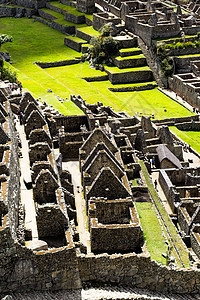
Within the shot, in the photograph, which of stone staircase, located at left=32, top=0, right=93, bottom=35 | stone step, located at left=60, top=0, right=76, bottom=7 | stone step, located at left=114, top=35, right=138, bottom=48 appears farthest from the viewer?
stone step, located at left=60, top=0, right=76, bottom=7

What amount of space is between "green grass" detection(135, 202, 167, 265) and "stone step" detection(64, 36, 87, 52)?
7089 centimetres

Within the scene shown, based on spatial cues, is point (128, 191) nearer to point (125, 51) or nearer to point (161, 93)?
point (161, 93)

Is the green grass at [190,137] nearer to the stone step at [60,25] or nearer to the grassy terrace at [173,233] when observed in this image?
the grassy terrace at [173,233]

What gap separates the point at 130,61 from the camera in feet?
320

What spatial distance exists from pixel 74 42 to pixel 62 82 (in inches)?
913

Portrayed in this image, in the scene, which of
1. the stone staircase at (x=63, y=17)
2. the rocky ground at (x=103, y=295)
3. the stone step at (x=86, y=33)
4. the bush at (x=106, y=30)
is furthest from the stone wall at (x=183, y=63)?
the rocky ground at (x=103, y=295)

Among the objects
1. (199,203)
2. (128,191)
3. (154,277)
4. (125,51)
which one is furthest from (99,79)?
(154,277)

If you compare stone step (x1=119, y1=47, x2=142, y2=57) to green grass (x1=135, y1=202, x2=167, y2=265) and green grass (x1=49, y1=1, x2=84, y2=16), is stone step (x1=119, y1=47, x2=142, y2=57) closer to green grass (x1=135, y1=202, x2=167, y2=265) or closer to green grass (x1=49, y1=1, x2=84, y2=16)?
green grass (x1=49, y1=1, x2=84, y2=16)

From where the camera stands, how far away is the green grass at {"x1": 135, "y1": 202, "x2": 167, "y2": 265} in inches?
1350

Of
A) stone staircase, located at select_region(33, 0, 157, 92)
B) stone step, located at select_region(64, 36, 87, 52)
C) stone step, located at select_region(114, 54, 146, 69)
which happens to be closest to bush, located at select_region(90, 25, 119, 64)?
stone staircase, located at select_region(33, 0, 157, 92)

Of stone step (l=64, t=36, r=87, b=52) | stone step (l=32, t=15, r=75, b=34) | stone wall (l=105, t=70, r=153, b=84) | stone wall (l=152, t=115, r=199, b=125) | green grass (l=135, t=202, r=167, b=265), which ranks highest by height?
stone step (l=32, t=15, r=75, b=34)

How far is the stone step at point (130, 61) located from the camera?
318 ft

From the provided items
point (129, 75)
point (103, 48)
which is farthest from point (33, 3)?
point (129, 75)

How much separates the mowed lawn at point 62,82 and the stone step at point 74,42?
100 centimetres
